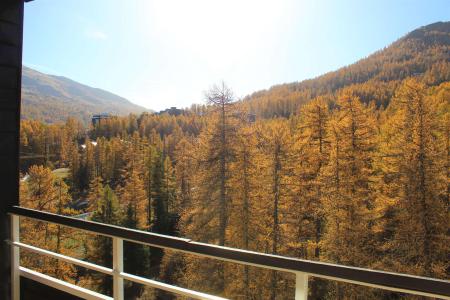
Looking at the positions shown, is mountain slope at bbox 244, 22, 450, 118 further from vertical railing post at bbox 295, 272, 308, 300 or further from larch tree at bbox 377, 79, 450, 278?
vertical railing post at bbox 295, 272, 308, 300

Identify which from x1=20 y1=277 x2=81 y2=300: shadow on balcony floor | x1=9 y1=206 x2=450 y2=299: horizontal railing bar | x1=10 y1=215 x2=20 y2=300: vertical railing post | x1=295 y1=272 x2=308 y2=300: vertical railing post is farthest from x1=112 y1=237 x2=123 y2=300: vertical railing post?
x1=10 y1=215 x2=20 y2=300: vertical railing post

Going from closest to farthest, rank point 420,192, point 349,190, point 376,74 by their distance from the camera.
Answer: point 420,192 → point 349,190 → point 376,74

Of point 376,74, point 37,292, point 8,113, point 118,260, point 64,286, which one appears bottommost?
point 37,292

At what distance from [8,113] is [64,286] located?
4.38 feet

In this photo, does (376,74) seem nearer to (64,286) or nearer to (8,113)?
(8,113)

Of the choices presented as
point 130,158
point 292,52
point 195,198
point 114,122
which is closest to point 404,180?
point 195,198

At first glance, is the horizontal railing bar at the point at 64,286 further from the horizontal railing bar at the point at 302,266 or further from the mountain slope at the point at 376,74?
the mountain slope at the point at 376,74

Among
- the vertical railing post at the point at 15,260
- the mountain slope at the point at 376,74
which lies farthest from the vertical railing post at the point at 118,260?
the mountain slope at the point at 376,74

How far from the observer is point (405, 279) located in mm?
936

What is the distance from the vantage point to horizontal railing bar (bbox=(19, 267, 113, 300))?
1868mm

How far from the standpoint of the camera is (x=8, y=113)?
94.7 inches

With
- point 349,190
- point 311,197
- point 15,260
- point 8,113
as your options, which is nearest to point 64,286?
point 15,260

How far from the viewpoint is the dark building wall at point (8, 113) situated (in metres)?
2.33

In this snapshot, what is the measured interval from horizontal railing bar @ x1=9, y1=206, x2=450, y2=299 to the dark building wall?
109 centimetres
